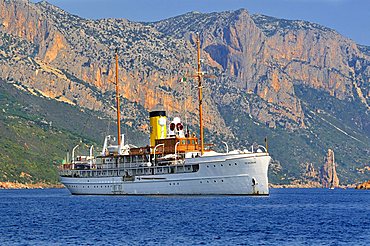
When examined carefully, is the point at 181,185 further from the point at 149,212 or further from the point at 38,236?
the point at 38,236

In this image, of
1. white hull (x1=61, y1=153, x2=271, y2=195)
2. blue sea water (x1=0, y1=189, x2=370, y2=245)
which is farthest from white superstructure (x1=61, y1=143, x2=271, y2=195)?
blue sea water (x1=0, y1=189, x2=370, y2=245)

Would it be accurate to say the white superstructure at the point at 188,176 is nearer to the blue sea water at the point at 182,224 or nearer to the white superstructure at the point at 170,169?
the white superstructure at the point at 170,169

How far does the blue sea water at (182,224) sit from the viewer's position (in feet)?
235

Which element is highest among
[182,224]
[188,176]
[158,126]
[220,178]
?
[158,126]

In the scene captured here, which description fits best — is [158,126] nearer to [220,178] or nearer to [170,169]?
[170,169]

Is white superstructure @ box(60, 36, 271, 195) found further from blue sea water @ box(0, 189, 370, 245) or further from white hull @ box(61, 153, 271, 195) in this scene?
blue sea water @ box(0, 189, 370, 245)

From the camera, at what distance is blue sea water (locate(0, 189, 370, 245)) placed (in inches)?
2820

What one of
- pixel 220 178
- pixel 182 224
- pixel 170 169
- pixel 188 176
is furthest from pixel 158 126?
pixel 182 224

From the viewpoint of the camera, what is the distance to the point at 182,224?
275ft

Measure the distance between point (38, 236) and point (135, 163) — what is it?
6322 cm

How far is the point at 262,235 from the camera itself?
74562 mm

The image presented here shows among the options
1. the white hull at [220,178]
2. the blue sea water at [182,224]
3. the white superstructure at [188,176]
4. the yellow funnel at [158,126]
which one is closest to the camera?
the blue sea water at [182,224]

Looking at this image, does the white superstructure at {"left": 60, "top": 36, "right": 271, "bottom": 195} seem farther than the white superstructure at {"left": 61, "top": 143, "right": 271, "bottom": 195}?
Yes

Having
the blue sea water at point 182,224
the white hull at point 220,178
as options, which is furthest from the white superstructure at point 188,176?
the blue sea water at point 182,224
